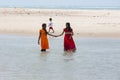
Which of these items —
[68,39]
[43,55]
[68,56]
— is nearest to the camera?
[68,56]

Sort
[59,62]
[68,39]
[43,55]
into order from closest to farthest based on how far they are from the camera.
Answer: [59,62] → [43,55] → [68,39]

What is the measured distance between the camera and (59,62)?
1680 centimetres

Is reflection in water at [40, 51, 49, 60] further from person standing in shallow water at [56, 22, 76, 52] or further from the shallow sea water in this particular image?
person standing in shallow water at [56, 22, 76, 52]

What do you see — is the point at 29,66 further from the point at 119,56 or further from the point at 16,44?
the point at 16,44

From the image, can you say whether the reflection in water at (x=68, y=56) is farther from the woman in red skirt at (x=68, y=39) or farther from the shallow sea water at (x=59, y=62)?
the woman in red skirt at (x=68, y=39)

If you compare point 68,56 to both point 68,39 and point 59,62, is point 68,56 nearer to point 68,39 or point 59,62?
point 68,39

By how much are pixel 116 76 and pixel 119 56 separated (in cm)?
469

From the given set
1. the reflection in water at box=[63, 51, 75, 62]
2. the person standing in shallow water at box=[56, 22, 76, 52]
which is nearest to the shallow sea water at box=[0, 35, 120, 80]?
the reflection in water at box=[63, 51, 75, 62]

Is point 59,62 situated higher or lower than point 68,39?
lower

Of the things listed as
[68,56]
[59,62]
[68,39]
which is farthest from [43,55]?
[59,62]

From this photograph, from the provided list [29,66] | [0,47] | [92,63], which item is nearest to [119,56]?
[92,63]

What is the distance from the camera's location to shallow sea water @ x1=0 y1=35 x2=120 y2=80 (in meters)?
14.0

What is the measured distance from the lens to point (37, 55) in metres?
18.8

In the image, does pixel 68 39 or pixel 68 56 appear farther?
pixel 68 39
